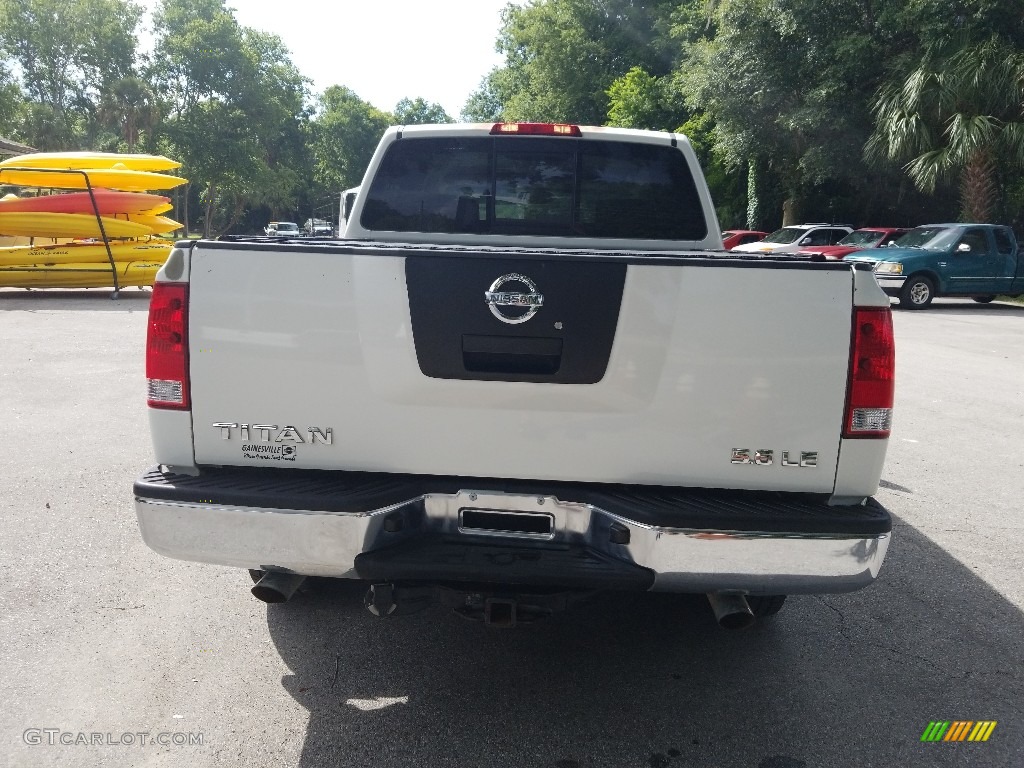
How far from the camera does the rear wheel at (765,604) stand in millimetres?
3623

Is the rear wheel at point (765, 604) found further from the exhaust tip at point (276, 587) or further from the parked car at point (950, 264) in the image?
the parked car at point (950, 264)

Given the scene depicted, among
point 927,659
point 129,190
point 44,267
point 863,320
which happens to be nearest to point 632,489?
point 863,320

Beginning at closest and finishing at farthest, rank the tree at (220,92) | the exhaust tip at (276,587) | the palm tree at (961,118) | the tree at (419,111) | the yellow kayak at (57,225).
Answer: the exhaust tip at (276,587), the yellow kayak at (57,225), the palm tree at (961,118), the tree at (220,92), the tree at (419,111)

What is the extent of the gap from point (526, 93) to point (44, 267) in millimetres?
38823

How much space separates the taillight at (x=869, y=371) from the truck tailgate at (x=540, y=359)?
0.04 m

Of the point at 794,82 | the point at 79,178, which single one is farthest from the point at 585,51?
the point at 79,178

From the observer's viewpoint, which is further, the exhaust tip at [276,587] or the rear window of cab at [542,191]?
the rear window of cab at [542,191]

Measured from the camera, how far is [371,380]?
2818mm

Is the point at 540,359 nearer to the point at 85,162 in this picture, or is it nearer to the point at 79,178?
the point at 79,178

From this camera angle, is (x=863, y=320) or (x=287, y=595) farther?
(x=287, y=595)

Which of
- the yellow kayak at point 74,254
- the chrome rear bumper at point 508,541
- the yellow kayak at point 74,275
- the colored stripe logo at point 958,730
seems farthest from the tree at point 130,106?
the colored stripe logo at point 958,730

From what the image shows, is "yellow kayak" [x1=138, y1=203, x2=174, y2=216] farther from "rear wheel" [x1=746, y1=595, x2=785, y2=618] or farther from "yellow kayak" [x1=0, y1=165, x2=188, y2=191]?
"rear wheel" [x1=746, y1=595, x2=785, y2=618]

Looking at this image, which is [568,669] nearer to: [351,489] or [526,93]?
[351,489]

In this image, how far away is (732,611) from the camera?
3.04m
